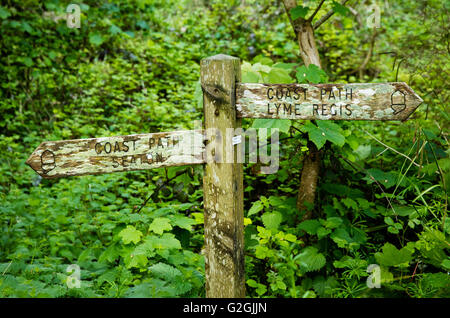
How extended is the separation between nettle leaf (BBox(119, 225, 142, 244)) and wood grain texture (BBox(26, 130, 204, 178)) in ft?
1.70

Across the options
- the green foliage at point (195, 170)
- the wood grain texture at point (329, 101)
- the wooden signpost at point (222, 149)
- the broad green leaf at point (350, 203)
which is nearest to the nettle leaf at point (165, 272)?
the green foliage at point (195, 170)

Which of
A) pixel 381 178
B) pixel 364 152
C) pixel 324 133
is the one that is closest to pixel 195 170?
pixel 324 133

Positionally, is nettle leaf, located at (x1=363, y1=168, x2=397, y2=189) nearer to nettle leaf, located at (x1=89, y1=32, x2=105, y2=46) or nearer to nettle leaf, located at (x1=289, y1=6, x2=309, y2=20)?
nettle leaf, located at (x1=289, y1=6, x2=309, y2=20)

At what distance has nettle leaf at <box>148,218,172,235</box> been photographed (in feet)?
7.37

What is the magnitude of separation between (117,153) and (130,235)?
0.59 m

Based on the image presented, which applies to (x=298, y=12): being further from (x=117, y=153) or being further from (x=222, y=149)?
(x=117, y=153)

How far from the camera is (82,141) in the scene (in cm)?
187

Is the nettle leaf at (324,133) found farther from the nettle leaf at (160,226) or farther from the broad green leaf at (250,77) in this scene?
the nettle leaf at (160,226)

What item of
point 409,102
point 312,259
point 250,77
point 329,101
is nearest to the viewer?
point 409,102

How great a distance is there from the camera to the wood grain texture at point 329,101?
1729 millimetres

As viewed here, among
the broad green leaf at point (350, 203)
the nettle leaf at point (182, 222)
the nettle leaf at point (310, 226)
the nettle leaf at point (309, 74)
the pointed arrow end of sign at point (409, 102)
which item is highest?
the nettle leaf at point (309, 74)

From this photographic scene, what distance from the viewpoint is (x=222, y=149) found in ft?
6.17

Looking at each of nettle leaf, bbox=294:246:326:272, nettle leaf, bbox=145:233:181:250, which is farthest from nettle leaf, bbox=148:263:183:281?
nettle leaf, bbox=294:246:326:272
